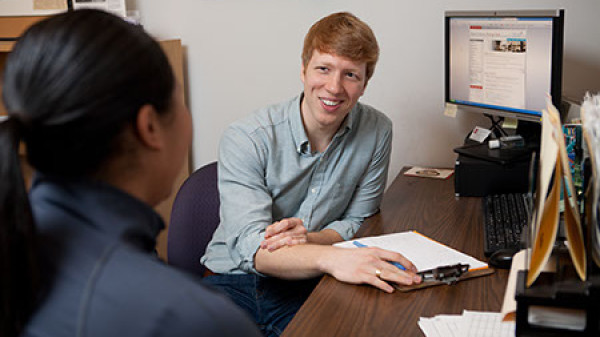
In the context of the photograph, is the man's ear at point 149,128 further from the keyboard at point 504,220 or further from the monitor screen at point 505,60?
the monitor screen at point 505,60

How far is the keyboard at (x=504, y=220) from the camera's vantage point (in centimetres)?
154

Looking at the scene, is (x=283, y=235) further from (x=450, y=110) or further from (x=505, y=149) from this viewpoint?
(x=450, y=110)

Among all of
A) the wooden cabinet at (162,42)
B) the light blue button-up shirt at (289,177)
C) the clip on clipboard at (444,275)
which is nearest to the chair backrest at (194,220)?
the light blue button-up shirt at (289,177)

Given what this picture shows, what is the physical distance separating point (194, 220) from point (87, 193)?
1131mm

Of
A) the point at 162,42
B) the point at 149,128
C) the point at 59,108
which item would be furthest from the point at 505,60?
the point at 59,108

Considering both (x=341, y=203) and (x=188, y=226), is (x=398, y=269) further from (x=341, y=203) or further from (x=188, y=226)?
(x=188, y=226)

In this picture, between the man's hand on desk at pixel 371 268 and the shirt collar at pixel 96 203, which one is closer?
the shirt collar at pixel 96 203

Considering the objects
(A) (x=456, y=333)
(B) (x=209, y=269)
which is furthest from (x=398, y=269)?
(B) (x=209, y=269)

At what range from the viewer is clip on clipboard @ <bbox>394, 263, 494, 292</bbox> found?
54.0 inches

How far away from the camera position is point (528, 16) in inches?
76.3

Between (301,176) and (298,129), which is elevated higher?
(298,129)

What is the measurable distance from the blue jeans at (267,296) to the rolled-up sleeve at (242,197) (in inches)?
1.9

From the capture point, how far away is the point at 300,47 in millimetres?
2629

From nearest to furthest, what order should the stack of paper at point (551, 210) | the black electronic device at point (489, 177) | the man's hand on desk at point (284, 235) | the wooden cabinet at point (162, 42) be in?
the stack of paper at point (551, 210), the man's hand on desk at point (284, 235), the black electronic device at point (489, 177), the wooden cabinet at point (162, 42)
